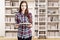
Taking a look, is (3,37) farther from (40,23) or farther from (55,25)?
(55,25)

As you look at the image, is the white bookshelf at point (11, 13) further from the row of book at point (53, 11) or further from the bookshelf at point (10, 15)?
the row of book at point (53, 11)

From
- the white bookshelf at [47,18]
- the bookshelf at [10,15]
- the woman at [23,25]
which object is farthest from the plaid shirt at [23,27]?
the bookshelf at [10,15]

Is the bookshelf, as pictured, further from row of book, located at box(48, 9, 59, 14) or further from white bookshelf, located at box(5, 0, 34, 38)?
row of book, located at box(48, 9, 59, 14)

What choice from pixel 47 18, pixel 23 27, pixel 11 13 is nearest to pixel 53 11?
pixel 47 18

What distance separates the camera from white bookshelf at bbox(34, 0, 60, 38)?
6007 mm

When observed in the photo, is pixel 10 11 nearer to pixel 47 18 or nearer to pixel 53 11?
pixel 47 18

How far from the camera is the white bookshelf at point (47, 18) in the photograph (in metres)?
6.01

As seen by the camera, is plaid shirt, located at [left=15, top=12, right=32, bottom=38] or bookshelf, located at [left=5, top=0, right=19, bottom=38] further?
bookshelf, located at [left=5, top=0, right=19, bottom=38]

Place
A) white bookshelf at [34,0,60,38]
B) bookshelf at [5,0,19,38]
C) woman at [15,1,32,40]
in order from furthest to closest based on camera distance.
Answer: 1. bookshelf at [5,0,19,38]
2. white bookshelf at [34,0,60,38]
3. woman at [15,1,32,40]

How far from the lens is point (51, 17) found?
6180 mm

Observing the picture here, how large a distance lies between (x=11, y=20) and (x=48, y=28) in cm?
147

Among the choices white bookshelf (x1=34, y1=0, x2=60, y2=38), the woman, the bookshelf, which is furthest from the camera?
the bookshelf

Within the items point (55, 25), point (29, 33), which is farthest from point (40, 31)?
→ point (29, 33)

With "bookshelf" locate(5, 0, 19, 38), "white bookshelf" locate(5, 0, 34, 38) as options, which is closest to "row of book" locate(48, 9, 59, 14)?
"white bookshelf" locate(5, 0, 34, 38)
